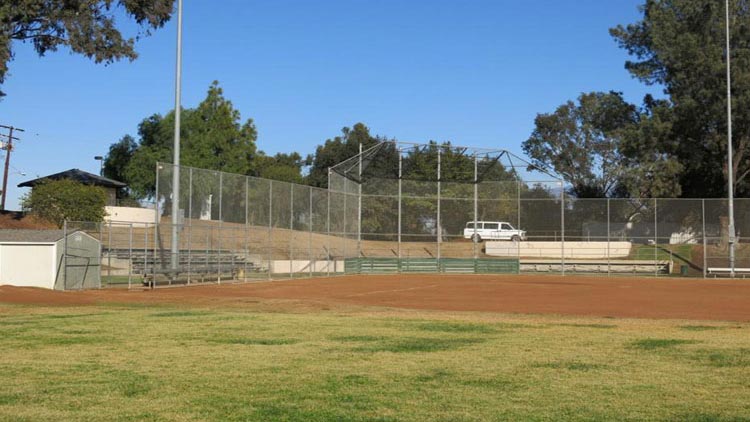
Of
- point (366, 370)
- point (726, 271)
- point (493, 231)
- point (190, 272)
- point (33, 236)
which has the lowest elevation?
point (366, 370)

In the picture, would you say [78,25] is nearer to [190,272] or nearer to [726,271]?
[190,272]

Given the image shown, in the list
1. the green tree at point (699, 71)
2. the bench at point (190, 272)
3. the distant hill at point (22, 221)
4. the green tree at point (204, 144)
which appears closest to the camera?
the bench at point (190, 272)

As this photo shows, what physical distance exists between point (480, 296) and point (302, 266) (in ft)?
45.7

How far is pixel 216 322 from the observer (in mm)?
16406

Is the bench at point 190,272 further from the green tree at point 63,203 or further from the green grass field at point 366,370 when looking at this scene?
the green tree at point 63,203

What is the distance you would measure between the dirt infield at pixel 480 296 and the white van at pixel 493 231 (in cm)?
989

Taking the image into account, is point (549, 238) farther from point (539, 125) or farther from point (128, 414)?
point (539, 125)

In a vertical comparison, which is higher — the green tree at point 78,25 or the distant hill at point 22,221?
the green tree at point 78,25

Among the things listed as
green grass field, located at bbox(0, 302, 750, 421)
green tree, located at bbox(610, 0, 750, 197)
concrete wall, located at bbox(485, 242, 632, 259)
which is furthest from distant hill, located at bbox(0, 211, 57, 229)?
green tree, located at bbox(610, 0, 750, 197)

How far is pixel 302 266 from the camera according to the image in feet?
129

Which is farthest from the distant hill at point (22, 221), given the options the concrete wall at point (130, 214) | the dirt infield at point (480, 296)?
the dirt infield at point (480, 296)

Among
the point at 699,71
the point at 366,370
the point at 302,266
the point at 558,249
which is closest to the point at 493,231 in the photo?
the point at 558,249

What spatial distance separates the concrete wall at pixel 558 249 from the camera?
45.9 metres

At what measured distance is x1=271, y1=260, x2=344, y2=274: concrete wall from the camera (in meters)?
38.1
